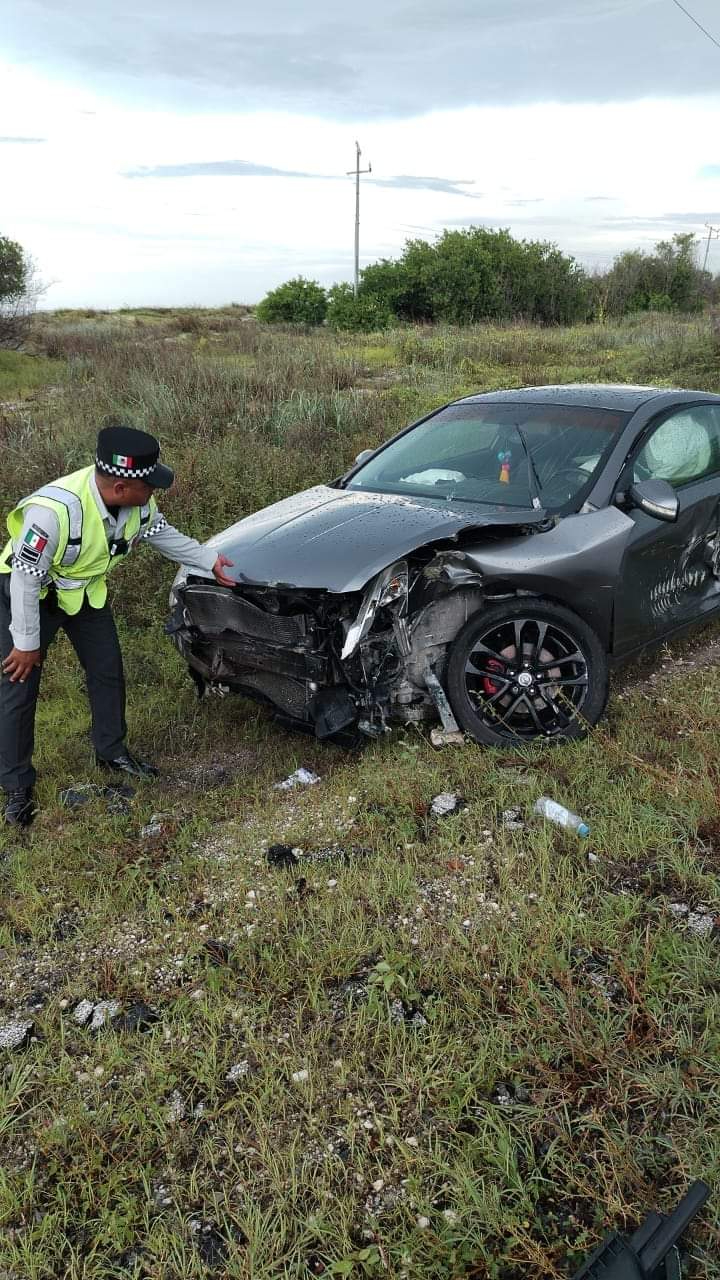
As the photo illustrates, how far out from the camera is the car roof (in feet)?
15.0

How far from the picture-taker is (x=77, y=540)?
348cm

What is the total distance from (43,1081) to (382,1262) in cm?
107

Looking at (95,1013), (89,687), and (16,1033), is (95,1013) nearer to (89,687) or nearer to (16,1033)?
(16,1033)

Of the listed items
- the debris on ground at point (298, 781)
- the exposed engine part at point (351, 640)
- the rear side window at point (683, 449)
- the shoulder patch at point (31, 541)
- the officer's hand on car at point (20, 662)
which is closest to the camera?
the shoulder patch at point (31, 541)

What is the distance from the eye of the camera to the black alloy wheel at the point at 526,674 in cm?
377

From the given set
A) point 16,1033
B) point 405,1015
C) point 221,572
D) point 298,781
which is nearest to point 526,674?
point 298,781

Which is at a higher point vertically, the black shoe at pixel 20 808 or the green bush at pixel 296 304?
the green bush at pixel 296 304

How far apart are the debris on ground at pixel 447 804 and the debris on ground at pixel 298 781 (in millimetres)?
666

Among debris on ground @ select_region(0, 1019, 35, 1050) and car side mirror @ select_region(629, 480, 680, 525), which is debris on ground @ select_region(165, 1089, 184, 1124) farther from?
car side mirror @ select_region(629, 480, 680, 525)

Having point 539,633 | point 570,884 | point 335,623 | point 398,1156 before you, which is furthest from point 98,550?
point 398,1156

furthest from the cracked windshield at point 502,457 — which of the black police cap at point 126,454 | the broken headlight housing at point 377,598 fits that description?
the black police cap at point 126,454

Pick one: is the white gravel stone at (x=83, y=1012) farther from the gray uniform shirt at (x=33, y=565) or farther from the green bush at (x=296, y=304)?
the green bush at (x=296, y=304)

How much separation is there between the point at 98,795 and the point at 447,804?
166cm

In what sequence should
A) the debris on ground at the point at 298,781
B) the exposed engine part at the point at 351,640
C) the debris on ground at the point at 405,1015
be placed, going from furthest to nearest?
the debris on ground at the point at 298,781 → the exposed engine part at the point at 351,640 → the debris on ground at the point at 405,1015
